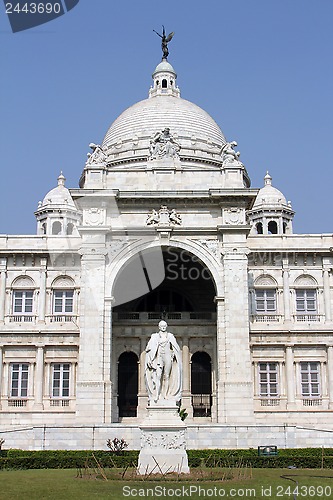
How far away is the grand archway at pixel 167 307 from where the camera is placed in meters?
46.0

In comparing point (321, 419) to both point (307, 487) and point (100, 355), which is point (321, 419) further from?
point (307, 487)

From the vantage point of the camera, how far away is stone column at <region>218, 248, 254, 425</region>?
40031 millimetres

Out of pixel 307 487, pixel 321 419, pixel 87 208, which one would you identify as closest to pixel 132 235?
pixel 87 208

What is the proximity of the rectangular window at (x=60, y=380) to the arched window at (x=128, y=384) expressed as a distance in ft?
11.6

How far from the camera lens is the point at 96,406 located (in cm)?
3988

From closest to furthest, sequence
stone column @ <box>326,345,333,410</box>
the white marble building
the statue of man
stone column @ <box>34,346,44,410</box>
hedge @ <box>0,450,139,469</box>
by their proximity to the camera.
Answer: the statue of man → hedge @ <box>0,450,139,469</box> → the white marble building → stone column @ <box>34,346,44,410</box> → stone column @ <box>326,345,333,410</box>

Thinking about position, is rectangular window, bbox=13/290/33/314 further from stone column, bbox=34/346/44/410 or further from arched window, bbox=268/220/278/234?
arched window, bbox=268/220/278/234

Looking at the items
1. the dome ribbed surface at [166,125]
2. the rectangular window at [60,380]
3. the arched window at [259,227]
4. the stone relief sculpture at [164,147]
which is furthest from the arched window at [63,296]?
the arched window at [259,227]

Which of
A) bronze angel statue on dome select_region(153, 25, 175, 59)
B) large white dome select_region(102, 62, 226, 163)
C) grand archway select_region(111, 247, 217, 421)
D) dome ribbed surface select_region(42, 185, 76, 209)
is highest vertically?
bronze angel statue on dome select_region(153, 25, 175, 59)

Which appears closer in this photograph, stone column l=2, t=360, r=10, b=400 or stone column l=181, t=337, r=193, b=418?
stone column l=181, t=337, r=193, b=418

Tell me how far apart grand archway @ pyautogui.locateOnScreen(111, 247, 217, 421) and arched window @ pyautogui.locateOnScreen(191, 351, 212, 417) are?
304mm

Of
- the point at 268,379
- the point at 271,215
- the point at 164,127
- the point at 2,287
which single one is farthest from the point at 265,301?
the point at 164,127

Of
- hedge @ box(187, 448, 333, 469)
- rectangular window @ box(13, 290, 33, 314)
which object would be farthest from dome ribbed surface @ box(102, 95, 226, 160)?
hedge @ box(187, 448, 333, 469)

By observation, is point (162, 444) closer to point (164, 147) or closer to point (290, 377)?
point (290, 377)
